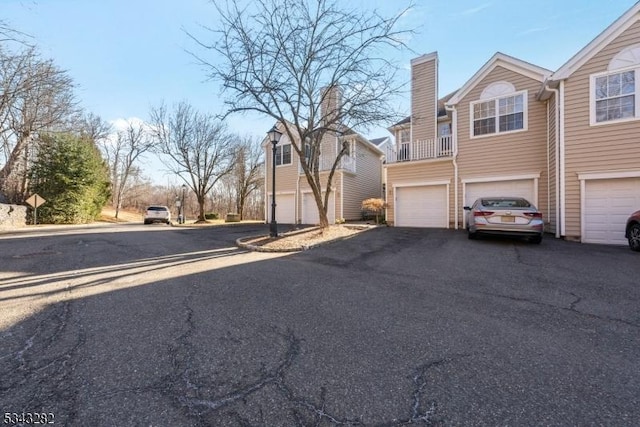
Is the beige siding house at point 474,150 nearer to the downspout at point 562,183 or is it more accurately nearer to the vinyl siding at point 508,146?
the vinyl siding at point 508,146

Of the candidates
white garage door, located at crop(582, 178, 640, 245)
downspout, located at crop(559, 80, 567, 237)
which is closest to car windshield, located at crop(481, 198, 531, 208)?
downspout, located at crop(559, 80, 567, 237)


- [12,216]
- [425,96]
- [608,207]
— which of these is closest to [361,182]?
[425,96]

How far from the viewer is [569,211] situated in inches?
367

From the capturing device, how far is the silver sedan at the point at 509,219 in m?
7.70

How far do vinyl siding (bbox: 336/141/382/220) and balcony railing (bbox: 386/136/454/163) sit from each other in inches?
154

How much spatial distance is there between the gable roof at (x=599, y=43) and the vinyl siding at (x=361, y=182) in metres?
10.8

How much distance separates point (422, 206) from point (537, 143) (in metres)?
4.89

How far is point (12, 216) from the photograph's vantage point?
1783 cm

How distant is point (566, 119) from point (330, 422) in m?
11.9

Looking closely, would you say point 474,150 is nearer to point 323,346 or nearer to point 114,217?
point 323,346

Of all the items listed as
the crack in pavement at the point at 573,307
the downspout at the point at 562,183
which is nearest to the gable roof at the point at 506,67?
the downspout at the point at 562,183

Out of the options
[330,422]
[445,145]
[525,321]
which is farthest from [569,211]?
[330,422]

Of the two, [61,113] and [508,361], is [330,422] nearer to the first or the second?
[508,361]

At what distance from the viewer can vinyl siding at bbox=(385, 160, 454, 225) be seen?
1268 cm
